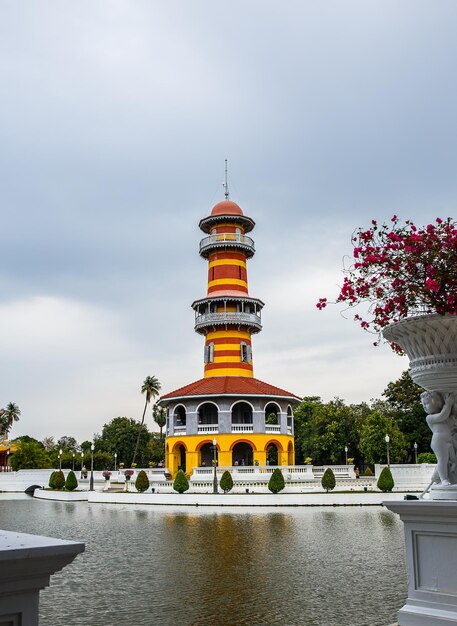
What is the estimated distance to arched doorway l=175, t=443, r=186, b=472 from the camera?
52.4 metres

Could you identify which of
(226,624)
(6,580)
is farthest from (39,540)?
(226,624)

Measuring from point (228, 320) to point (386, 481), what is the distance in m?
20.3

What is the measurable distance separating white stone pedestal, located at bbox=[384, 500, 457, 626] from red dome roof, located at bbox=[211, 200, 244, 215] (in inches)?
1936

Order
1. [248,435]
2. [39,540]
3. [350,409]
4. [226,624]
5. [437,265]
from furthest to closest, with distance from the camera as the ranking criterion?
[350,409]
[248,435]
[226,624]
[437,265]
[39,540]

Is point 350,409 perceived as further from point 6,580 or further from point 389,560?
point 6,580

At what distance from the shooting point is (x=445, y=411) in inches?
293

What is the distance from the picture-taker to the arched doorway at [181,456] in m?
52.4

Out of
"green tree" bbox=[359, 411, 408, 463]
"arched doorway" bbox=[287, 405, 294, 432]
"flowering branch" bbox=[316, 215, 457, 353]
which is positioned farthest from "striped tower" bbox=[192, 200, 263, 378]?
"flowering branch" bbox=[316, 215, 457, 353]

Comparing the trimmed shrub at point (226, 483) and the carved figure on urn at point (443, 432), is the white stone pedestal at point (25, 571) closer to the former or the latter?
the carved figure on urn at point (443, 432)

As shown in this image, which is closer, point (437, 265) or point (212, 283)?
point (437, 265)

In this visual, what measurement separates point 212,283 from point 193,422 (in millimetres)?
12073

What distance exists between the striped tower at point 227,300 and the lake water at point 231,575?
92.9ft

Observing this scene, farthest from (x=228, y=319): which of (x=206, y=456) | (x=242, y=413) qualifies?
(x=206, y=456)

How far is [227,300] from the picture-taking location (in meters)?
52.2
